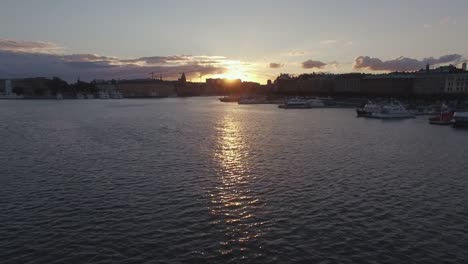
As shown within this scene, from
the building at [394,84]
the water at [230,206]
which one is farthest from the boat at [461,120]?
the building at [394,84]

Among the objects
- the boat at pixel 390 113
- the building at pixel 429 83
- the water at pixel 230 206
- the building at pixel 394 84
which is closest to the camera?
the water at pixel 230 206

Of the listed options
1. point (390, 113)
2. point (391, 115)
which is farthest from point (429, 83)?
point (391, 115)

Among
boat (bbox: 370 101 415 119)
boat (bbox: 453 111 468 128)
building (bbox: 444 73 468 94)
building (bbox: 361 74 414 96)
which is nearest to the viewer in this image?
boat (bbox: 453 111 468 128)

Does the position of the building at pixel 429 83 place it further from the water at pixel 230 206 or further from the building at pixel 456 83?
the water at pixel 230 206

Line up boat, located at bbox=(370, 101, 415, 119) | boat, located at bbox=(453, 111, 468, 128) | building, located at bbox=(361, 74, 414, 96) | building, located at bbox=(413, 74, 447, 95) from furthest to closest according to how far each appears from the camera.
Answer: building, located at bbox=(361, 74, 414, 96)
building, located at bbox=(413, 74, 447, 95)
boat, located at bbox=(370, 101, 415, 119)
boat, located at bbox=(453, 111, 468, 128)

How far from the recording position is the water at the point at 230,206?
14352mm

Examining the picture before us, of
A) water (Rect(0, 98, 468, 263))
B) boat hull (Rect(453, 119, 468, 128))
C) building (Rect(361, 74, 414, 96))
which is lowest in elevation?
water (Rect(0, 98, 468, 263))

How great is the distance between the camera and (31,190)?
70.3ft

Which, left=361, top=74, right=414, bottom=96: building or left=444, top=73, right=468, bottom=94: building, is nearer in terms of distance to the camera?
left=444, top=73, right=468, bottom=94: building

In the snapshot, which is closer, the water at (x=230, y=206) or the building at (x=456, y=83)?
the water at (x=230, y=206)

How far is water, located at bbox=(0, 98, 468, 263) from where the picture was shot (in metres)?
14.4

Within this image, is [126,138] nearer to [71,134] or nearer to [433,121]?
[71,134]

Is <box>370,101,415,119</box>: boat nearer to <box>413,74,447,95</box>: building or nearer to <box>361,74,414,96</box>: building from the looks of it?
<box>413,74,447,95</box>: building

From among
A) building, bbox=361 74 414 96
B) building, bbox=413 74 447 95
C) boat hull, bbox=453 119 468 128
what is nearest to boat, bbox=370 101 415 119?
boat hull, bbox=453 119 468 128
